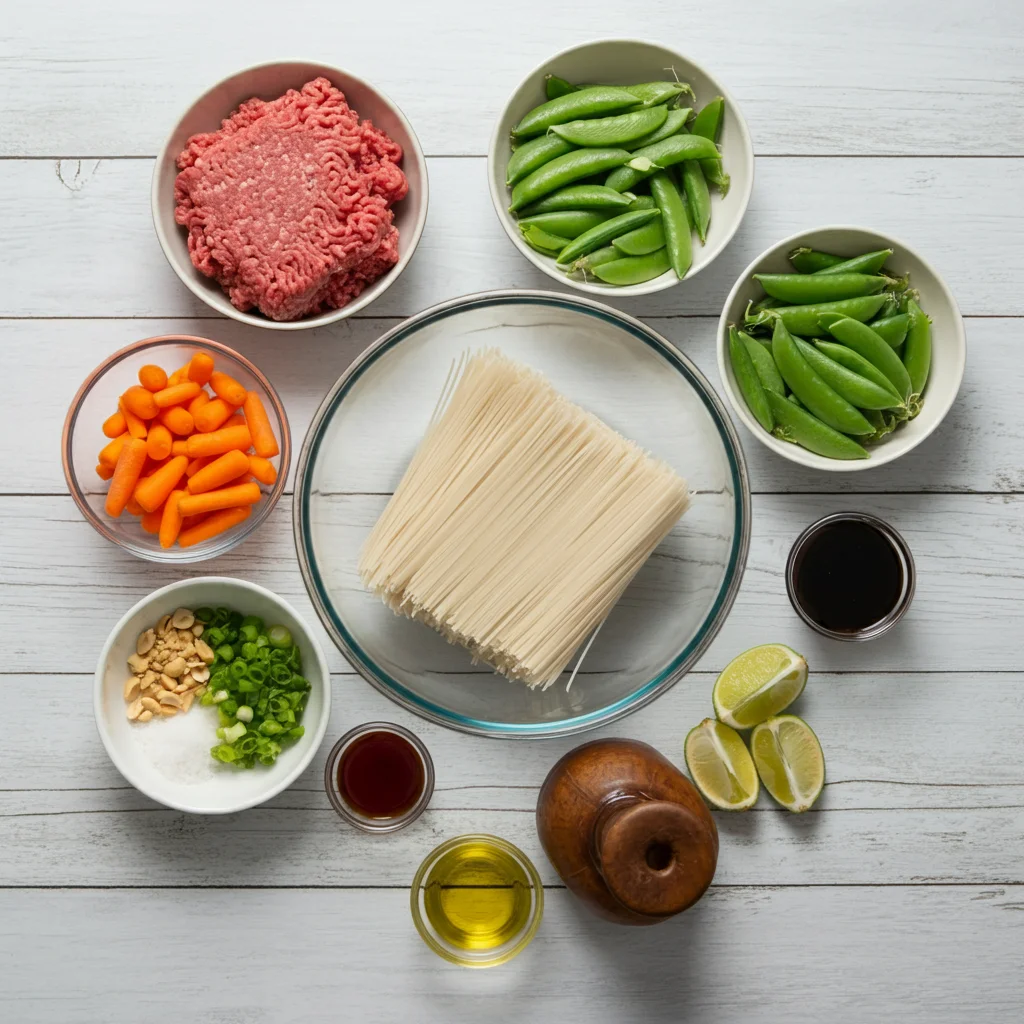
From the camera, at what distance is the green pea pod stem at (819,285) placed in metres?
1.30

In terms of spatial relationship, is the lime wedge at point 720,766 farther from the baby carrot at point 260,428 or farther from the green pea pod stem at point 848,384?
the baby carrot at point 260,428

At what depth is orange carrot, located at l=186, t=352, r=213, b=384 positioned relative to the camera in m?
1.27

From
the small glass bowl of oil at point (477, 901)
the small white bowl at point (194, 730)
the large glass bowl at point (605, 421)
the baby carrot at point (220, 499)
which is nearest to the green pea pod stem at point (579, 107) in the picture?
the large glass bowl at point (605, 421)

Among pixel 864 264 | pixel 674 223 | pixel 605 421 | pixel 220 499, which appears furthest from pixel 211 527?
pixel 864 264

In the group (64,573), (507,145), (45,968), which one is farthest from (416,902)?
(507,145)

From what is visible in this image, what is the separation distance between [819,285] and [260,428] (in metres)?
0.83

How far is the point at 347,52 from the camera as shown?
4.51 feet

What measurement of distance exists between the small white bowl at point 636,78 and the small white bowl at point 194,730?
638 millimetres

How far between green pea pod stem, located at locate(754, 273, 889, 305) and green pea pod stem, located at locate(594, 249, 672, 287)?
0.14 metres

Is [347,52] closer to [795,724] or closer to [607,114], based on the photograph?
[607,114]

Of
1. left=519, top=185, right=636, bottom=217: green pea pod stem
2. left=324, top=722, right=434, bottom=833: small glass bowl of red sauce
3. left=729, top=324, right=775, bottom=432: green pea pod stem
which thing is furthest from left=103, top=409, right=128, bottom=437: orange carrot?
left=729, top=324, right=775, bottom=432: green pea pod stem

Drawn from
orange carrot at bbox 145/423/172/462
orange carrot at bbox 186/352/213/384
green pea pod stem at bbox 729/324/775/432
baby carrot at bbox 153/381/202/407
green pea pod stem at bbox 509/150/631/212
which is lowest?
orange carrot at bbox 145/423/172/462

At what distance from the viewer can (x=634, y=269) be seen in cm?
130

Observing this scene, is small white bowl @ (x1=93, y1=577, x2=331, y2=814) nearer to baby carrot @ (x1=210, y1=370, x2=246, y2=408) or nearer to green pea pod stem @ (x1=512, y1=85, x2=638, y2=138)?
baby carrot @ (x1=210, y1=370, x2=246, y2=408)
